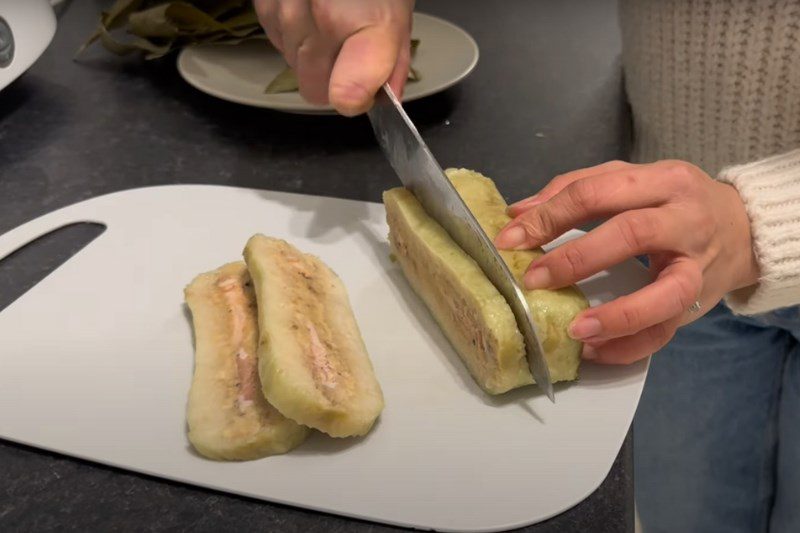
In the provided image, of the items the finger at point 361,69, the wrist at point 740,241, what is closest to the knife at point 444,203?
the finger at point 361,69

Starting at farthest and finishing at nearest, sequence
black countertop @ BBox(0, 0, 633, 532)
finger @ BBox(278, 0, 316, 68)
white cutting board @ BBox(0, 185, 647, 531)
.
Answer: black countertop @ BBox(0, 0, 633, 532) < finger @ BBox(278, 0, 316, 68) < white cutting board @ BBox(0, 185, 647, 531)

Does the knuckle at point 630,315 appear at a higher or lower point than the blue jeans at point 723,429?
higher

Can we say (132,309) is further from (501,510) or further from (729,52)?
(729,52)

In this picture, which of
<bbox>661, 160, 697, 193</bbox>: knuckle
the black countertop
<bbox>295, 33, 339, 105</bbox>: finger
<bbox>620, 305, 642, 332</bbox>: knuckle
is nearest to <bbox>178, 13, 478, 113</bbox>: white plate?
the black countertop

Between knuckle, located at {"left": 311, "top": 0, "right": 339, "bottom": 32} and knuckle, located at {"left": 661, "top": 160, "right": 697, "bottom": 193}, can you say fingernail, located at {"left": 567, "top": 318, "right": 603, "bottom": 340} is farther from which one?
knuckle, located at {"left": 311, "top": 0, "right": 339, "bottom": 32}

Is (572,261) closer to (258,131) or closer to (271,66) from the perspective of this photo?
(258,131)

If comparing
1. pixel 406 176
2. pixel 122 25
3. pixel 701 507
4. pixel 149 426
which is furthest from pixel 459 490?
pixel 122 25

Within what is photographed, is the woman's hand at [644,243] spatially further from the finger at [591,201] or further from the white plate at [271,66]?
the white plate at [271,66]
